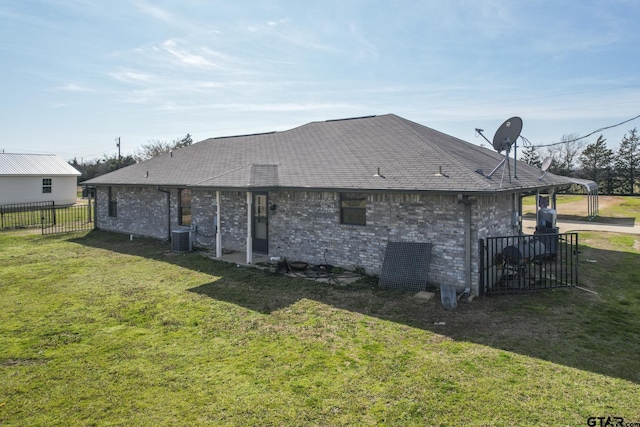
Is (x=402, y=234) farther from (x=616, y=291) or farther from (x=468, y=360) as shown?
(x=616, y=291)

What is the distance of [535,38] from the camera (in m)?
15.4

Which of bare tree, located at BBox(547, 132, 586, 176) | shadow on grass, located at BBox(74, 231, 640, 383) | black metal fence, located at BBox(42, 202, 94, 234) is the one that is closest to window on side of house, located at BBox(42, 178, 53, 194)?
black metal fence, located at BBox(42, 202, 94, 234)

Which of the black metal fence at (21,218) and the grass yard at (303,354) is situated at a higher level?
the black metal fence at (21,218)

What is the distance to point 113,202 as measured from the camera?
719 inches

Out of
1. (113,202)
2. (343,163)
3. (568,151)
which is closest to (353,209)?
(343,163)

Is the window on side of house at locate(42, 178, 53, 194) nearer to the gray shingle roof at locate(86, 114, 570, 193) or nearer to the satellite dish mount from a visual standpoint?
the gray shingle roof at locate(86, 114, 570, 193)

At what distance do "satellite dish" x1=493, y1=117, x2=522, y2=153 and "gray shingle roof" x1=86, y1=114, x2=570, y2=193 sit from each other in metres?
0.72

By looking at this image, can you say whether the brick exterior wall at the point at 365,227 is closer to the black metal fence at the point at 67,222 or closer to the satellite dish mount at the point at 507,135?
the satellite dish mount at the point at 507,135

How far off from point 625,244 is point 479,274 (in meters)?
10.6

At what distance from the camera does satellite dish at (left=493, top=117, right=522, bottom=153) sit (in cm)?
978

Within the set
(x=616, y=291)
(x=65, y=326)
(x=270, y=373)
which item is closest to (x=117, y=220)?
(x=65, y=326)

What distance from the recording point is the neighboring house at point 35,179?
29156 millimetres

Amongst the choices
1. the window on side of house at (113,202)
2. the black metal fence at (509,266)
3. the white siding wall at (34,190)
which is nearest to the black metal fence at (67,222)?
the window on side of house at (113,202)

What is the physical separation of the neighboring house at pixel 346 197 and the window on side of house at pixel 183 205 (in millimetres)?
39
